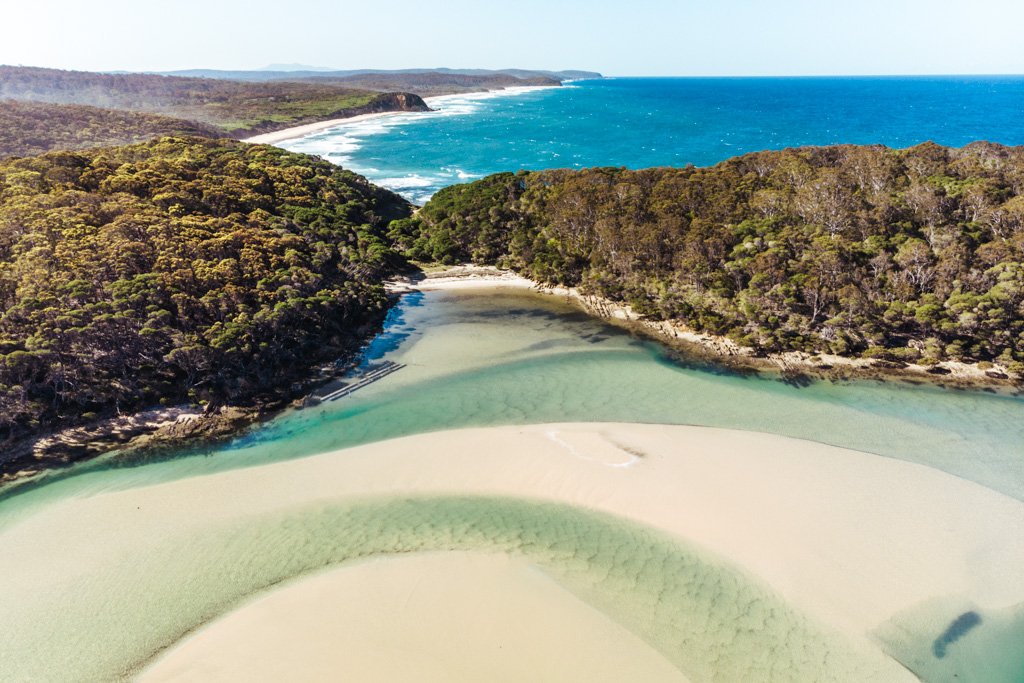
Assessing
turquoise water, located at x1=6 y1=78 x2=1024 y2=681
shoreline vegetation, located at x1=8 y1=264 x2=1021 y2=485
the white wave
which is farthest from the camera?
the white wave

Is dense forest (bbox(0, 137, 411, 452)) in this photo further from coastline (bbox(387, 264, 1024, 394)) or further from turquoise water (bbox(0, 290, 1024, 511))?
coastline (bbox(387, 264, 1024, 394))

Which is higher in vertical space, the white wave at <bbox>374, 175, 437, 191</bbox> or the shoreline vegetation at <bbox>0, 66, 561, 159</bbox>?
the shoreline vegetation at <bbox>0, 66, 561, 159</bbox>

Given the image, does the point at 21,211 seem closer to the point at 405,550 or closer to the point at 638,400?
the point at 405,550

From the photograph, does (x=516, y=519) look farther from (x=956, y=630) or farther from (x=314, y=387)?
(x=314, y=387)

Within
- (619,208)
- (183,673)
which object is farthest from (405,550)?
(619,208)

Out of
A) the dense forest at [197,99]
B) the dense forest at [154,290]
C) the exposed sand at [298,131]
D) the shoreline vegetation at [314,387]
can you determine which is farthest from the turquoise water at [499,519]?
the dense forest at [197,99]

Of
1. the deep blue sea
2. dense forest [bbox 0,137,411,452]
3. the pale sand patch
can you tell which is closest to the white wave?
the deep blue sea
